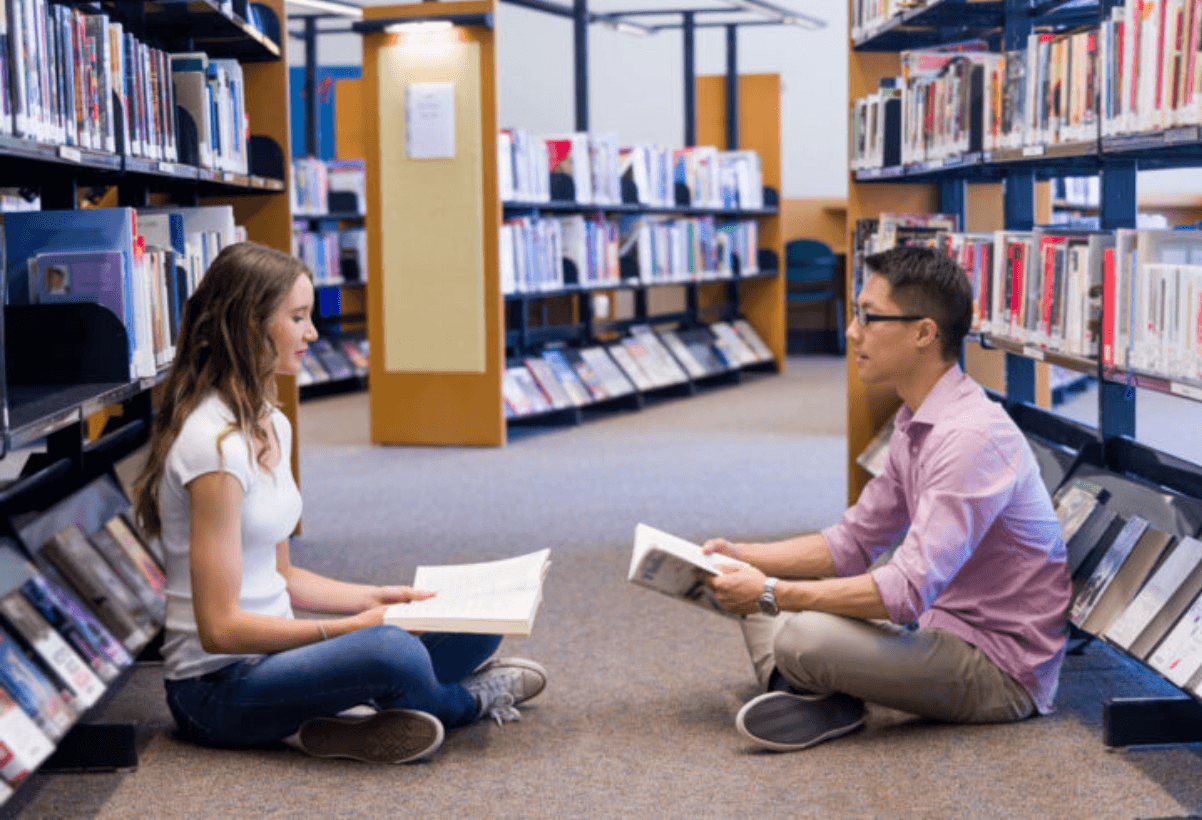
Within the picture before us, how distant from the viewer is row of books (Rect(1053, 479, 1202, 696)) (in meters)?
2.62

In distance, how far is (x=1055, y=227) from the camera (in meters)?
3.67

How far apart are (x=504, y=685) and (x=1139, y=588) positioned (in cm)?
127

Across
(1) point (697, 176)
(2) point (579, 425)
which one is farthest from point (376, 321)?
(1) point (697, 176)

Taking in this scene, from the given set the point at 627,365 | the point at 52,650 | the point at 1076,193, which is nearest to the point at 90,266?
the point at 52,650

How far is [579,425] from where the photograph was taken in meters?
7.77

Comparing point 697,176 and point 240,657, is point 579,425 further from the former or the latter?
point 240,657

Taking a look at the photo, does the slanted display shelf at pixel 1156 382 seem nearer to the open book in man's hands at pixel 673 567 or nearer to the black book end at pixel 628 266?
the open book in man's hands at pixel 673 567

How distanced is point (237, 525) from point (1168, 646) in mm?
1679

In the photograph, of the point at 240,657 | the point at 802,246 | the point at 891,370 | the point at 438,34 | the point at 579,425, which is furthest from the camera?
the point at 802,246

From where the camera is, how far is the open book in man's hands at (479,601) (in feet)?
8.38

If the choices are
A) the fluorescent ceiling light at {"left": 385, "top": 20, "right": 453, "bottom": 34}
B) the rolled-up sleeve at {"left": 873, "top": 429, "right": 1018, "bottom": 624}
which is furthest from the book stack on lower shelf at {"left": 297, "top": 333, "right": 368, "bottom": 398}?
the rolled-up sleeve at {"left": 873, "top": 429, "right": 1018, "bottom": 624}

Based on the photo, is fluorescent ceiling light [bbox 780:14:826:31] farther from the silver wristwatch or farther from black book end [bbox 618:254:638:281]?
the silver wristwatch

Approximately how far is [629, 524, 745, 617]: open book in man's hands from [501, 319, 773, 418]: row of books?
4.35m

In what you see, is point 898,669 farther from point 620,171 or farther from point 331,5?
point 331,5
